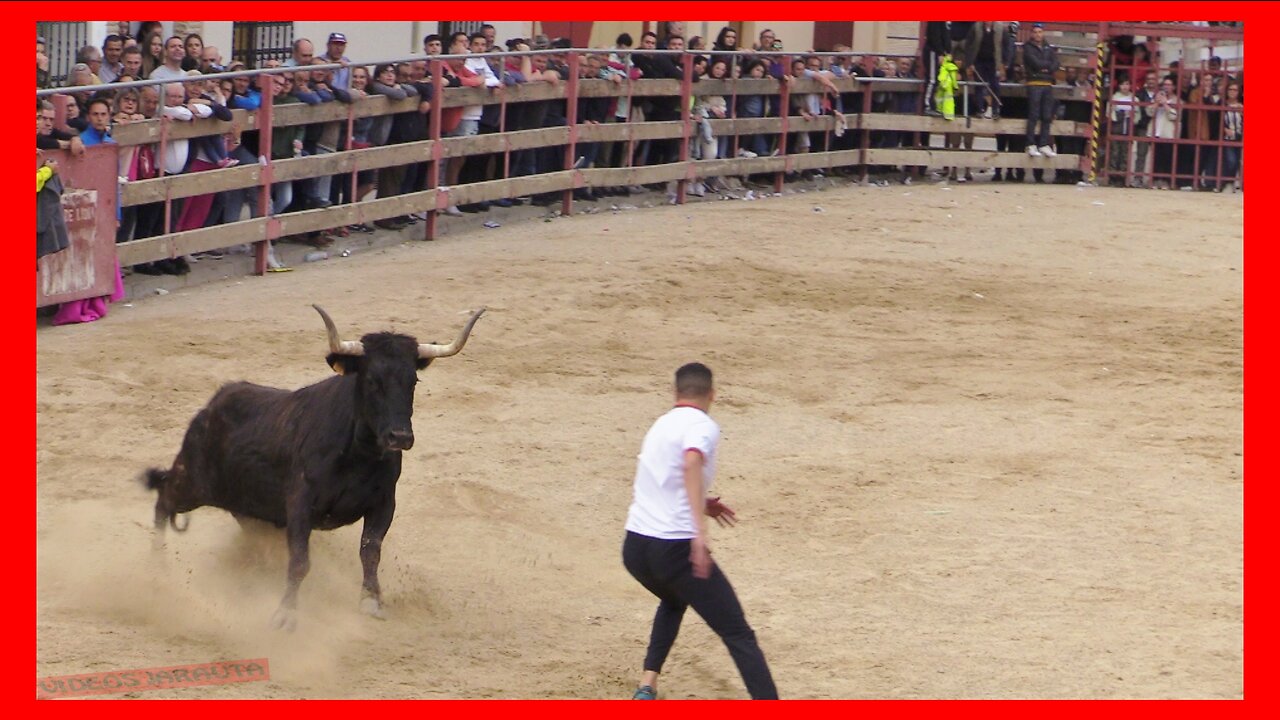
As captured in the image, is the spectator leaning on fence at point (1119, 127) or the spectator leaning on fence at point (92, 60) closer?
the spectator leaning on fence at point (92, 60)

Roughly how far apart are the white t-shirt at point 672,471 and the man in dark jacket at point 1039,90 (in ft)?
60.8

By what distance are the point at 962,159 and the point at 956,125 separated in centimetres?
51

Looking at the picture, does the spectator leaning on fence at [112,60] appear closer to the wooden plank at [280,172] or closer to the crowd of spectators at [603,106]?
the crowd of spectators at [603,106]

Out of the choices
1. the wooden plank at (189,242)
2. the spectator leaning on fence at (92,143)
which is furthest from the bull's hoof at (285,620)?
the wooden plank at (189,242)

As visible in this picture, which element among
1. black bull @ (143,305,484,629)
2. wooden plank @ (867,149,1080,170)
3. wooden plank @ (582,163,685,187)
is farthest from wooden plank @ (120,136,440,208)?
wooden plank @ (867,149,1080,170)

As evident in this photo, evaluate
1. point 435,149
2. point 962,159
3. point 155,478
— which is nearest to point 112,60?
point 435,149

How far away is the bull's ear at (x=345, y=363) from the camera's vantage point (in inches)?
301

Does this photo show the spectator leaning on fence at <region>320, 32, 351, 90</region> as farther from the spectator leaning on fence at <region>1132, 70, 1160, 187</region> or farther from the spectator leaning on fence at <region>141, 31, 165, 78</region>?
the spectator leaning on fence at <region>1132, 70, 1160, 187</region>

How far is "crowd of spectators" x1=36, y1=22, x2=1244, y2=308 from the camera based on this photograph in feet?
45.9

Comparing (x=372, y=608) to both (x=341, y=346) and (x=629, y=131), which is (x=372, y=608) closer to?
(x=341, y=346)

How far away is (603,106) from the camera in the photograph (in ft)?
62.6

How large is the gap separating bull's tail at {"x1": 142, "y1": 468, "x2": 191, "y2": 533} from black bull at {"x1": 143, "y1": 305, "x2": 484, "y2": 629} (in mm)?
318

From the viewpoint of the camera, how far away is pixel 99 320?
13102mm

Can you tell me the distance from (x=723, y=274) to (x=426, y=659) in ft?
28.8
